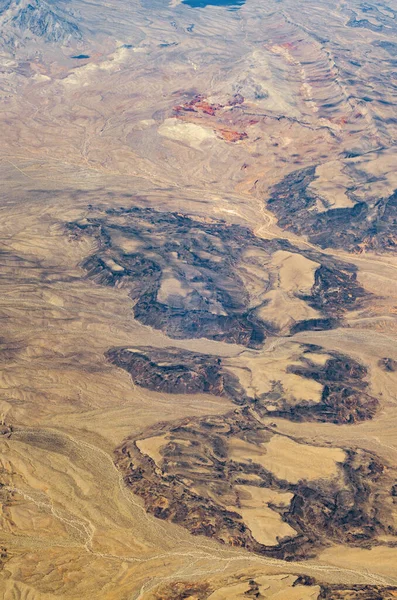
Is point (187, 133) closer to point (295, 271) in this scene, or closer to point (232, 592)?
point (295, 271)

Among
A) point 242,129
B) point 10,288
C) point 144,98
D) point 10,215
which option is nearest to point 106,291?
point 10,288

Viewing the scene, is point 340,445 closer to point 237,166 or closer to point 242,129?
point 237,166

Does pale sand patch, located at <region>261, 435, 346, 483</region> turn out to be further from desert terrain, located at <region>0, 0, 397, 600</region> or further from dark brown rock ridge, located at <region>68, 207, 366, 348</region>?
dark brown rock ridge, located at <region>68, 207, 366, 348</region>

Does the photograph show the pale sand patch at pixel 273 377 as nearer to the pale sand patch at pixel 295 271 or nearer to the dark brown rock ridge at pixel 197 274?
the dark brown rock ridge at pixel 197 274

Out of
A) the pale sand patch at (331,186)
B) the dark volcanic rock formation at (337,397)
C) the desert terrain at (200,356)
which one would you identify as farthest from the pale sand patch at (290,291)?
the pale sand patch at (331,186)

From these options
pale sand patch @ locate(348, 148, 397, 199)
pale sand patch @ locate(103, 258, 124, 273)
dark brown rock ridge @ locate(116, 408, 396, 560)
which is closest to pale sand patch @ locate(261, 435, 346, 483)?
dark brown rock ridge @ locate(116, 408, 396, 560)

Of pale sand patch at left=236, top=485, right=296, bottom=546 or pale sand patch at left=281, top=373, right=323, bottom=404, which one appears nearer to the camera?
pale sand patch at left=236, top=485, right=296, bottom=546

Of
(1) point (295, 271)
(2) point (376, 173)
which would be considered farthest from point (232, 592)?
(2) point (376, 173)
